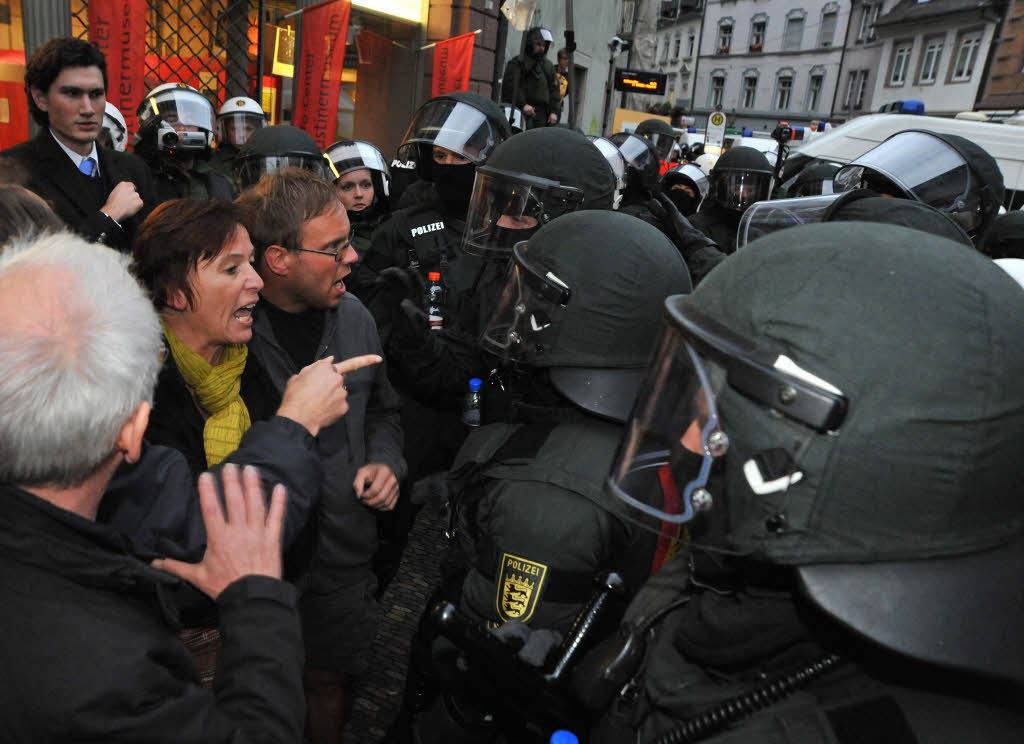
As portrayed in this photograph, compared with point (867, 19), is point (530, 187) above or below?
below

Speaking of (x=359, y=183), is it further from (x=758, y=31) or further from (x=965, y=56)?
(x=758, y=31)

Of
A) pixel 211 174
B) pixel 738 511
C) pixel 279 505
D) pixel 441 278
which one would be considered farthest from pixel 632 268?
pixel 211 174

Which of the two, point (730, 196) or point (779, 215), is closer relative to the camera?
point (779, 215)

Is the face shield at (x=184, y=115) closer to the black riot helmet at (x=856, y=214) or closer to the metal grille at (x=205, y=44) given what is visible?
the metal grille at (x=205, y=44)

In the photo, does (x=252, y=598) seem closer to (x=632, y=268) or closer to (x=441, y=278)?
(x=632, y=268)

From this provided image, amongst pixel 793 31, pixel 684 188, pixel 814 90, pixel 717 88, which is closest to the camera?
pixel 684 188

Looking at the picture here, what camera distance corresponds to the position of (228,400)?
1816 mm

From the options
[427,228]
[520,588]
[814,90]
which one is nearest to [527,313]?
[520,588]

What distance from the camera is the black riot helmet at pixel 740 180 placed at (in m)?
5.41

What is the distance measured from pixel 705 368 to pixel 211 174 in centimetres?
448

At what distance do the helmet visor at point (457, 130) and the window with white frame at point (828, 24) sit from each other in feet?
152

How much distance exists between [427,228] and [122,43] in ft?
12.7

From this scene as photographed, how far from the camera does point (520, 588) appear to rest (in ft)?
4.67

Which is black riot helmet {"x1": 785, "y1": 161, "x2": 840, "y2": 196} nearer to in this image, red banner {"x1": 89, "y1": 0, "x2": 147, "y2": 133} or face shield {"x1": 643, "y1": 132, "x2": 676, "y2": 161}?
face shield {"x1": 643, "y1": 132, "x2": 676, "y2": 161}
